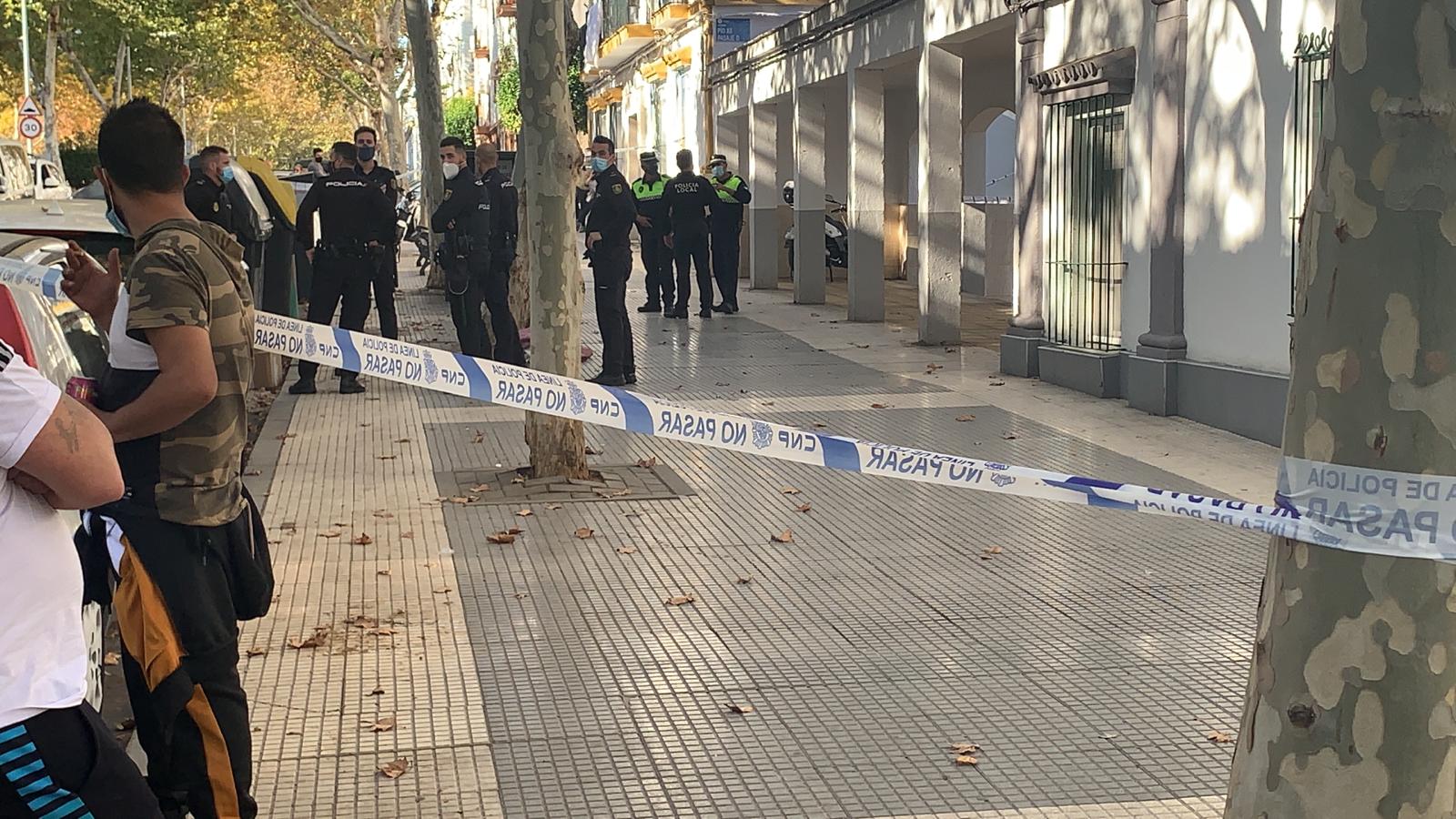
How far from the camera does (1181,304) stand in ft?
38.8

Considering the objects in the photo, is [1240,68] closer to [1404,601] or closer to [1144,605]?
[1144,605]

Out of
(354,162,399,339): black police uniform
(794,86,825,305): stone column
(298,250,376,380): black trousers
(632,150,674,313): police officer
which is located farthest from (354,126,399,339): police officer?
(794,86,825,305): stone column

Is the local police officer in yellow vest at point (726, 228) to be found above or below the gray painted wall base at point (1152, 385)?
above

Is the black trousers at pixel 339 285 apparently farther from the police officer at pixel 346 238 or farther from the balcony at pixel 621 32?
the balcony at pixel 621 32

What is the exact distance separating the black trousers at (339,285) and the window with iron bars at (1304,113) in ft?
22.9

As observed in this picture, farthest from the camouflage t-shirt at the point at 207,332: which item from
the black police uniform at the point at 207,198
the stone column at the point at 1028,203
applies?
the stone column at the point at 1028,203

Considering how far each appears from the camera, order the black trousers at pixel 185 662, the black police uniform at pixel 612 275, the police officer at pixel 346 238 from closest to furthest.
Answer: the black trousers at pixel 185 662
the police officer at pixel 346 238
the black police uniform at pixel 612 275

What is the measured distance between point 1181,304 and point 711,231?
11.0 m

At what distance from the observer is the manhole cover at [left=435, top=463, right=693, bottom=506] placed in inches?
360

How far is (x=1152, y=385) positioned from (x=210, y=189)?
23.3 ft

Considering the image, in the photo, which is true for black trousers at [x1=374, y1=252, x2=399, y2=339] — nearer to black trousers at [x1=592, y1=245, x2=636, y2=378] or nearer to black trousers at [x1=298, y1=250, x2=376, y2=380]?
black trousers at [x1=298, y1=250, x2=376, y2=380]

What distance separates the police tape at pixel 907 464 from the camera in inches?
102

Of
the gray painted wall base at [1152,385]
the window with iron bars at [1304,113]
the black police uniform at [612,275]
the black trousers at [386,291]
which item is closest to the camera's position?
the window with iron bars at [1304,113]

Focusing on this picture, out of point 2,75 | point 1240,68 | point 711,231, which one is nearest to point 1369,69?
point 1240,68
